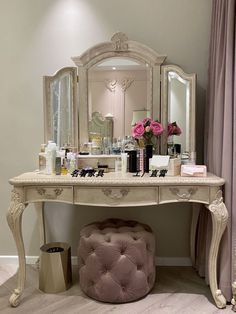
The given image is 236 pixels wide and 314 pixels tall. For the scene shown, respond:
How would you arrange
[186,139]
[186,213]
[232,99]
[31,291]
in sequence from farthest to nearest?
[186,213], [186,139], [31,291], [232,99]

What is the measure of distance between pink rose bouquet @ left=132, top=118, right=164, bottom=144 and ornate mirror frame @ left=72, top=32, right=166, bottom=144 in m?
0.14

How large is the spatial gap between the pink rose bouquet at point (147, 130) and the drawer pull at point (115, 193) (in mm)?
574

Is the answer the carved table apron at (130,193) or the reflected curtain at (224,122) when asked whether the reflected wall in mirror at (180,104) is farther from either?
the carved table apron at (130,193)

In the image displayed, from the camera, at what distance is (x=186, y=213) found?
268 cm

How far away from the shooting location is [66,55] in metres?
2.63

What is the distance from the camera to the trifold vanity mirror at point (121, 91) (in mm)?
2498

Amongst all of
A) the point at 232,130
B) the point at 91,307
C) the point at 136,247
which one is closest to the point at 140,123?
the point at 232,130

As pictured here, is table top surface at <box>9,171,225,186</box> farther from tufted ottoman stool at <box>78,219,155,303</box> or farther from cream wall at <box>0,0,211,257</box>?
cream wall at <box>0,0,211,257</box>

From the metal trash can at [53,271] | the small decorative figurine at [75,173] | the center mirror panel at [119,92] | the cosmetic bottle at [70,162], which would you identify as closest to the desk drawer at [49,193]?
the small decorative figurine at [75,173]

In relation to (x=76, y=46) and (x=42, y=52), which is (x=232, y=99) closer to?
(x=76, y=46)

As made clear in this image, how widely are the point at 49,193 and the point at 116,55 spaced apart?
122cm

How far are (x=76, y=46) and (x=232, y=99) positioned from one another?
1.36 meters

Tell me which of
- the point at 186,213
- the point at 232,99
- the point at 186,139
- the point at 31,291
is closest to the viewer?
the point at 232,99

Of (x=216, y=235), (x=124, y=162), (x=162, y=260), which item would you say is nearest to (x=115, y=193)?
(x=124, y=162)
